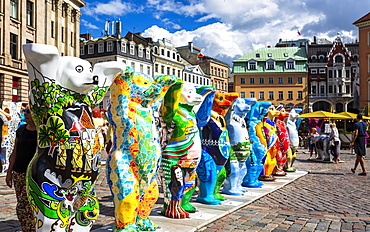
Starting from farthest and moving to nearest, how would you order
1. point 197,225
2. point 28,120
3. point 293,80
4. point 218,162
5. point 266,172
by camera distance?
1. point 293,80
2. point 266,172
3. point 218,162
4. point 197,225
5. point 28,120

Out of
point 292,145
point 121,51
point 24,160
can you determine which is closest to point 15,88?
point 121,51

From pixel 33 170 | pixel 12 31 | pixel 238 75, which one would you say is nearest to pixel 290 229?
pixel 33 170

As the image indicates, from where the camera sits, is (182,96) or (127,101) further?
(182,96)

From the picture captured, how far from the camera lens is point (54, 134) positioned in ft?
11.0

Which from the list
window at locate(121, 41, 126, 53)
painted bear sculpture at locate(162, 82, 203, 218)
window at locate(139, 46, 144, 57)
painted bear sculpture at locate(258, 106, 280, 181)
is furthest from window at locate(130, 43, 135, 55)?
painted bear sculpture at locate(162, 82, 203, 218)

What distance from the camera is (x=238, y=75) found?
55.2 m

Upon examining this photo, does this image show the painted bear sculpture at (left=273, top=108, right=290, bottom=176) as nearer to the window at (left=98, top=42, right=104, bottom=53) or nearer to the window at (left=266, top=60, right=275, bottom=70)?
the window at (left=98, top=42, right=104, bottom=53)

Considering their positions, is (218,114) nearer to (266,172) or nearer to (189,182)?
(189,182)

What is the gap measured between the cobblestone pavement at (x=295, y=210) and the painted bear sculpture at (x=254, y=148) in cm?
63

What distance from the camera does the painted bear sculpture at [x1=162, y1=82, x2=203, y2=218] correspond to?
5215mm

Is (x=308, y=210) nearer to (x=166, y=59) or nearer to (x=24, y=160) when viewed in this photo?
(x=24, y=160)

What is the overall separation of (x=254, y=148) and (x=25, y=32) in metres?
22.3

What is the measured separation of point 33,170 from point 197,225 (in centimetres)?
261

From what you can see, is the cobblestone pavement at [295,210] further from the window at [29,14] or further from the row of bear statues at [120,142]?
the window at [29,14]
